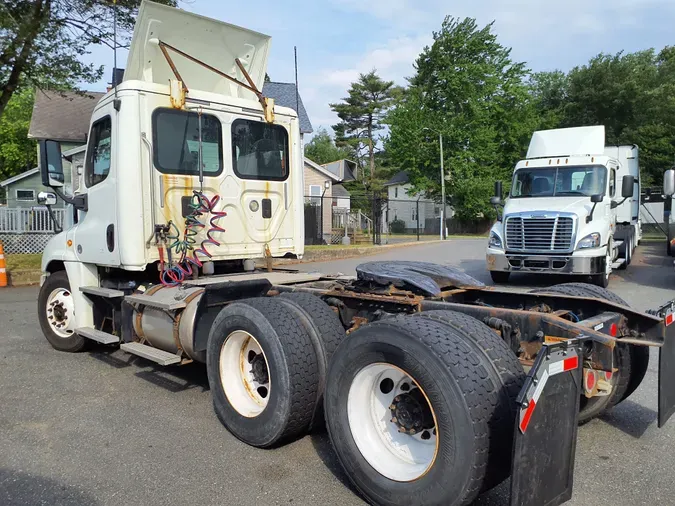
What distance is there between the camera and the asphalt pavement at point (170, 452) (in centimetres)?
321

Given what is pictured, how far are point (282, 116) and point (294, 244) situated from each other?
1.49 m

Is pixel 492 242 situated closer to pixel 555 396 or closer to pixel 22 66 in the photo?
pixel 555 396

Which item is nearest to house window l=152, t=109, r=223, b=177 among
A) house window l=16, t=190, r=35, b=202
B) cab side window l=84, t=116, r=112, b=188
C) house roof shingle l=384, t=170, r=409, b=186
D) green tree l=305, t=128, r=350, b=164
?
cab side window l=84, t=116, r=112, b=188

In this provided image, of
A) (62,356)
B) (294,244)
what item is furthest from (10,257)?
(294,244)

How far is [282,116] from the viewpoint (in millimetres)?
6195

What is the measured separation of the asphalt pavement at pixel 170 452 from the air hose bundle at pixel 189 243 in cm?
108

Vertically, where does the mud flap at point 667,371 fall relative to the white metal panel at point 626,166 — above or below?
below

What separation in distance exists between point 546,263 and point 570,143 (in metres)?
3.55

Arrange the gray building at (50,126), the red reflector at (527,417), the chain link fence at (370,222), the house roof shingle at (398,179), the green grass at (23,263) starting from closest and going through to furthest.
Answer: the red reflector at (527,417) < the green grass at (23,263) < the chain link fence at (370,222) < the gray building at (50,126) < the house roof shingle at (398,179)

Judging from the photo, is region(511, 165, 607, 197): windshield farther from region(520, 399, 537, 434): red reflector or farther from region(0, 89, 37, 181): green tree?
region(0, 89, 37, 181): green tree

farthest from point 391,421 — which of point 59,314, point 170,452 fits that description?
point 59,314

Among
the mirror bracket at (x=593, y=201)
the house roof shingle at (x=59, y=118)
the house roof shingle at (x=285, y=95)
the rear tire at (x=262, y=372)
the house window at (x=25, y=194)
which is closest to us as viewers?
the rear tire at (x=262, y=372)

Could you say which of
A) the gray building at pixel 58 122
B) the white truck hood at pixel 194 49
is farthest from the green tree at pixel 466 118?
the white truck hood at pixel 194 49

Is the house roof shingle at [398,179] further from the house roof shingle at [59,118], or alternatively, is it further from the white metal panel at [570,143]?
the white metal panel at [570,143]
